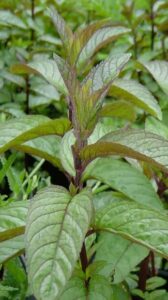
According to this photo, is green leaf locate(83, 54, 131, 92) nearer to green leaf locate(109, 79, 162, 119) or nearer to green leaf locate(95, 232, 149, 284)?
green leaf locate(109, 79, 162, 119)

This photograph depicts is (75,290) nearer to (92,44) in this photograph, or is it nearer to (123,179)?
(123,179)

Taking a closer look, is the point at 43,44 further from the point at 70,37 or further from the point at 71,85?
the point at 71,85

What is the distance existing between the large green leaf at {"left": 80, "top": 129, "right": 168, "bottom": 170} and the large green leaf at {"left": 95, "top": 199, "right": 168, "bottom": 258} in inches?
3.6

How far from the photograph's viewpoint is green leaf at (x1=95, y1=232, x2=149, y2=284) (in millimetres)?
938

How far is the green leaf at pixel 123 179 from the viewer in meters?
0.89

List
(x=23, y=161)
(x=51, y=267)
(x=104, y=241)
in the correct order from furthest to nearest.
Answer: (x=23, y=161) → (x=104, y=241) → (x=51, y=267)

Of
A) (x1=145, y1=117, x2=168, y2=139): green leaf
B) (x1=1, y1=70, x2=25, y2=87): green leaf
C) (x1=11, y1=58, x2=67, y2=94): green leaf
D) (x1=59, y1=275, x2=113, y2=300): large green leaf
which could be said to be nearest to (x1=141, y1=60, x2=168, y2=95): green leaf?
(x1=145, y1=117, x2=168, y2=139): green leaf

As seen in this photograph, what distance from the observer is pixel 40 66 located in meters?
1.18

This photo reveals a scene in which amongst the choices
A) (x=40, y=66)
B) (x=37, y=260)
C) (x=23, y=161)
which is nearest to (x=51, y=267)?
(x=37, y=260)

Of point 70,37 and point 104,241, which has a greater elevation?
point 70,37

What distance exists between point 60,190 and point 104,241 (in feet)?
0.62


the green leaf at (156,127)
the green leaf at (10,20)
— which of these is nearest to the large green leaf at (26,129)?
the green leaf at (156,127)

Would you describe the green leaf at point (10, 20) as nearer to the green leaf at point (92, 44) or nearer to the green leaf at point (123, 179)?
the green leaf at point (92, 44)

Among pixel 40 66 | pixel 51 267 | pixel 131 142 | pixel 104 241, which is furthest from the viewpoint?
pixel 40 66
